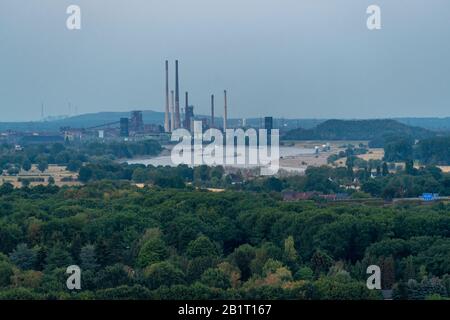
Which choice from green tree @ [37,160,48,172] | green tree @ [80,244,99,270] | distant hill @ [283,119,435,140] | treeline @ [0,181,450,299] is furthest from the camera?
distant hill @ [283,119,435,140]

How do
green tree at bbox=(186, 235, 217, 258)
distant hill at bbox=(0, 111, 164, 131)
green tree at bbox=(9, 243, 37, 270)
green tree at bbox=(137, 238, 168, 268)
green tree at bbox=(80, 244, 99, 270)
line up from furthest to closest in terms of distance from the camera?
distant hill at bbox=(0, 111, 164, 131)
green tree at bbox=(186, 235, 217, 258)
green tree at bbox=(137, 238, 168, 268)
green tree at bbox=(9, 243, 37, 270)
green tree at bbox=(80, 244, 99, 270)

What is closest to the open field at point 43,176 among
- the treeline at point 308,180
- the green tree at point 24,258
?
the treeline at point 308,180

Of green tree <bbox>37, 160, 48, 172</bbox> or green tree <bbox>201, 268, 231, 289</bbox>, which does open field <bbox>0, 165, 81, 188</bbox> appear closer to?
green tree <bbox>37, 160, 48, 172</bbox>

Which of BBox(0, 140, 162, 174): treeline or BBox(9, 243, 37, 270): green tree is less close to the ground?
BBox(9, 243, 37, 270): green tree

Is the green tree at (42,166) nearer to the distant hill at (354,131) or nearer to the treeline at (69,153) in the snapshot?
the treeline at (69,153)

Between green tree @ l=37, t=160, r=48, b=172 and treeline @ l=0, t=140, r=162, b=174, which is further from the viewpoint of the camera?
treeline @ l=0, t=140, r=162, b=174

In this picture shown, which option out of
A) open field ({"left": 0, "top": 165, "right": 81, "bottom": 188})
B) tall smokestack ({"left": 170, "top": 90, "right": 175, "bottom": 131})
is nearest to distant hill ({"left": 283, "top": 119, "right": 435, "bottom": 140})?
tall smokestack ({"left": 170, "top": 90, "right": 175, "bottom": 131})
